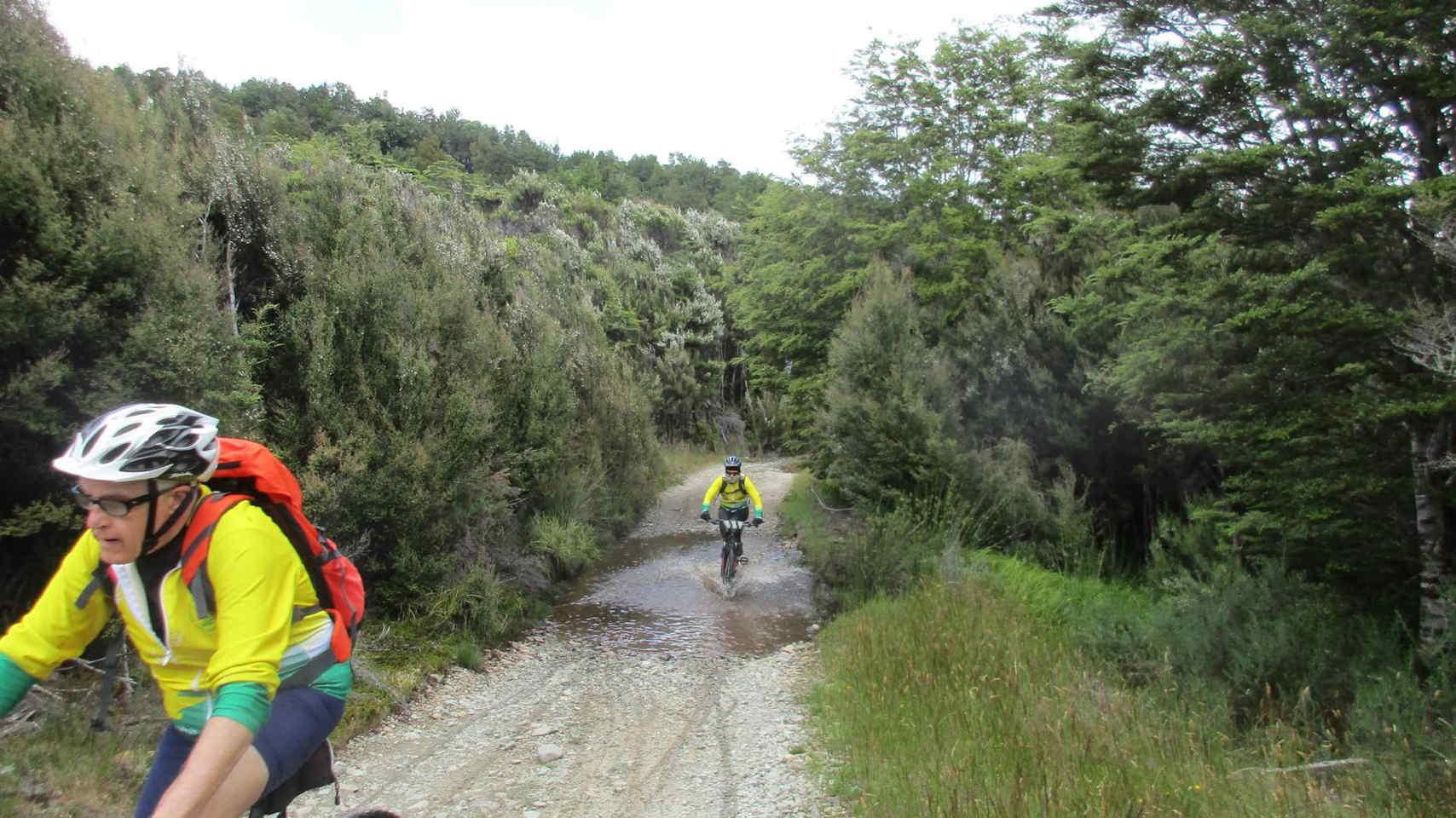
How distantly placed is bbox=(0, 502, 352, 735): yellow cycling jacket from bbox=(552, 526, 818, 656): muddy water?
8213 millimetres

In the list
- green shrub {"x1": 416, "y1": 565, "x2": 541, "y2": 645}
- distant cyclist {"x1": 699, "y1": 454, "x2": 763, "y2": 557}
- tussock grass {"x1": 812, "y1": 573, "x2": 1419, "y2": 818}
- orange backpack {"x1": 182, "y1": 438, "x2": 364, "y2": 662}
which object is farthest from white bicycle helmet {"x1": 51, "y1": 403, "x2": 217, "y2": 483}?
distant cyclist {"x1": 699, "y1": 454, "x2": 763, "y2": 557}

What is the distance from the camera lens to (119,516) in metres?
2.19

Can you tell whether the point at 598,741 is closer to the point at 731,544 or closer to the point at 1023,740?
the point at 1023,740

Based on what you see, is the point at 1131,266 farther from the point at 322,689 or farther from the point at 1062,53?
the point at 322,689

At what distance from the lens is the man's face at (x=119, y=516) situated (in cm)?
217

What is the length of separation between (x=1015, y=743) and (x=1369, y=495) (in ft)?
19.3

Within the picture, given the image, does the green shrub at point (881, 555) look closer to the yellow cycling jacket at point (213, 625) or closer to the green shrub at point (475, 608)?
the green shrub at point (475, 608)

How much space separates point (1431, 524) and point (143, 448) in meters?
10.5

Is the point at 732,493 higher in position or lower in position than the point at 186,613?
lower

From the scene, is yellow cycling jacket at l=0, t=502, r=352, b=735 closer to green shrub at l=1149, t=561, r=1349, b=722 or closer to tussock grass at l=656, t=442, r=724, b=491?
green shrub at l=1149, t=561, r=1349, b=722

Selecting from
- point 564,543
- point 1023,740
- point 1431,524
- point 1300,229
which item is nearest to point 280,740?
point 1023,740

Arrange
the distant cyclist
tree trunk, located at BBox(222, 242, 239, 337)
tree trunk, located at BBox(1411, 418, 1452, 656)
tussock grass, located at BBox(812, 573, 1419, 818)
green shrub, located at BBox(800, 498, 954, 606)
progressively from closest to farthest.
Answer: tussock grass, located at BBox(812, 573, 1419, 818) < tree trunk, located at BBox(1411, 418, 1452, 656) < tree trunk, located at BBox(222, 242, 239, 337) < green shrub, located at BBox(800, 498, 954, 606) < the distant cyclist

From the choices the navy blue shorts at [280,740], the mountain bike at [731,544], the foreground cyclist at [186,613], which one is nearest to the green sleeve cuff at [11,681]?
the foreground cyclist at [186,613]

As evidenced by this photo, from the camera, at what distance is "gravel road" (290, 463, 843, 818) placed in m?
5.82
